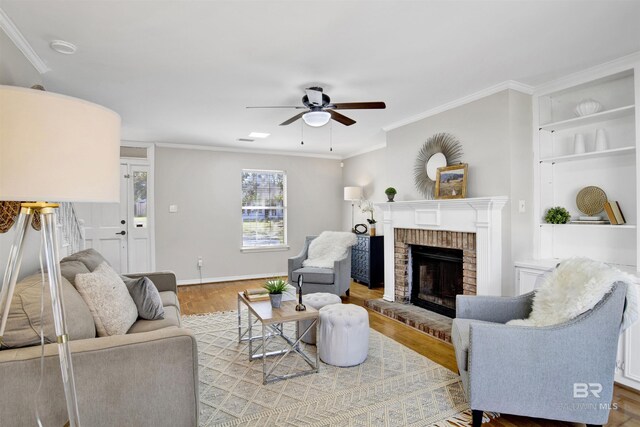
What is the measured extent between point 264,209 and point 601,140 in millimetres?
4993

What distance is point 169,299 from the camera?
9.76 feet

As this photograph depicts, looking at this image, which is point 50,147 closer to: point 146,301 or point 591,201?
point 146,301

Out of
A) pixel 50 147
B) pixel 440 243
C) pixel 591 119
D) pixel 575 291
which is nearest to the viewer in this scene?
pixel 50 147

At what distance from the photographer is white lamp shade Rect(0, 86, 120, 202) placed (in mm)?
943

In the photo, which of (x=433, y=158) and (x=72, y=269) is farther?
(x=433, y=158)

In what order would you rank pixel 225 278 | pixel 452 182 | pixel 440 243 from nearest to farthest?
1. pixel 452 182
2. pixel 440 243
3. pixel 225 278

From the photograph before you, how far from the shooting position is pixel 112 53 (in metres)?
2.47

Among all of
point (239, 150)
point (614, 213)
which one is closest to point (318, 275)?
point (239, 150)

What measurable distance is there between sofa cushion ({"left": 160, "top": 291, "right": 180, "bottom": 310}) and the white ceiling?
77.0 inches

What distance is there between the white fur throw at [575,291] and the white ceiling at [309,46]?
1534 mm

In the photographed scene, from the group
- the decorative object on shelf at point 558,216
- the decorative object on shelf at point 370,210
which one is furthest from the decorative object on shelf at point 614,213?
the decorative object on shelf at point 370,210

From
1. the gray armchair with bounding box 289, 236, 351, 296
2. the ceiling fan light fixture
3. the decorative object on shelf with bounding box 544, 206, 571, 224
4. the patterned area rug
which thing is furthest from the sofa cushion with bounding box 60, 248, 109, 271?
the decorative object on shelf with bounding box 544, 206, 571, 224

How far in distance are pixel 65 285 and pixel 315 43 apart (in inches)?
83.9

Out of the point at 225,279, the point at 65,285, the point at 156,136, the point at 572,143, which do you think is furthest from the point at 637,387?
the point at 156,136
